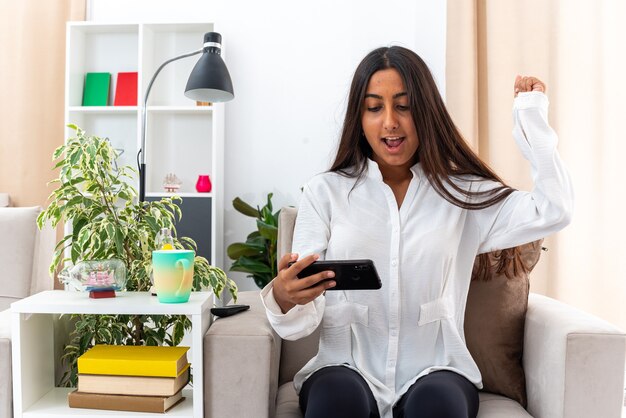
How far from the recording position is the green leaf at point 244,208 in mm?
3211

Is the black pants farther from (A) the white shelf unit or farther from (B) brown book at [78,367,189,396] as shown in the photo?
(A) the white shelf unit

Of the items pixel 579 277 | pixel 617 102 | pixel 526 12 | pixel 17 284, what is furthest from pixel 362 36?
pixel 17 284

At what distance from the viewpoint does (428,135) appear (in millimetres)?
1511

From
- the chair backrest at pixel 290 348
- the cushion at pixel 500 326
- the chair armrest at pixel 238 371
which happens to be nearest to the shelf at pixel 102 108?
the chair backrest at pixel 290 348

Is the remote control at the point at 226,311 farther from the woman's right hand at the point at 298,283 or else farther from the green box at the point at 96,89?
the green box at the point at 96,89

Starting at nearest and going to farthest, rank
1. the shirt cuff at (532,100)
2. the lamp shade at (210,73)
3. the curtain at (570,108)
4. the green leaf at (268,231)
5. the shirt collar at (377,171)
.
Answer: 1. the shirt cuff at (532,100)
2. the shirt collar at (377,171)
3. the lamp shade at (210,73)
4. the curtain at (570,108)
5. the green leaf at (268,231)

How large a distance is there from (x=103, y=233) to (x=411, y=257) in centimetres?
75

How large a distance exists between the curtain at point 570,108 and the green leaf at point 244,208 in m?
1.06

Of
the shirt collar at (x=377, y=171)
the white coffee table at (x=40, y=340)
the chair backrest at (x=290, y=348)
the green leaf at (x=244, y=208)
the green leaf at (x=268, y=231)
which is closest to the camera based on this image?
the white coffee table at (x=40, y=340)

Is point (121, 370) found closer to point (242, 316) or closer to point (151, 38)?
point (242, 316)

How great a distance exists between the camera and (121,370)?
1.48 m

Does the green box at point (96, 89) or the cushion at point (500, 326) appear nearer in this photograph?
the cushion at point (500, 326)

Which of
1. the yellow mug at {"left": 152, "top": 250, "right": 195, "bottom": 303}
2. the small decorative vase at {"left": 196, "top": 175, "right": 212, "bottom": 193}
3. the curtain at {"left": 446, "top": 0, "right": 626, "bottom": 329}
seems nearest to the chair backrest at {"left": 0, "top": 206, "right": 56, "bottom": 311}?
the yellow mug at {"left": 152, "top": 250, "right": 195, "bottom": 303}

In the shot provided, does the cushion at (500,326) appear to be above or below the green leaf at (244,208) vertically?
below
